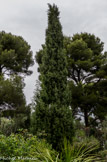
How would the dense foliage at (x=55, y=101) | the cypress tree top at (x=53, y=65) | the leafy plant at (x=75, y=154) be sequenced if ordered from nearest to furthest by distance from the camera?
the leafy plant at (x=75, y=154)
the dense foliage at (x=55, y=101)
the cypress tree top at (x=53, y=65)

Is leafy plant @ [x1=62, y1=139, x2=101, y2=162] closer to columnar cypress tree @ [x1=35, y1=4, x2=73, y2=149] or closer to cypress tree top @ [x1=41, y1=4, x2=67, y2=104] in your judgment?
columnar cypress tree @ [x1=35, y1=4, x2=73, y2=149]

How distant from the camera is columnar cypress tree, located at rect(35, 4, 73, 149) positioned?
252 inches

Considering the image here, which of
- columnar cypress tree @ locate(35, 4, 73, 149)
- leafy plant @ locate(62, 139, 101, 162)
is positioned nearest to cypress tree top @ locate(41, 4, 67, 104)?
columnar cypress tree @ locate(35, 4, 73, 149)

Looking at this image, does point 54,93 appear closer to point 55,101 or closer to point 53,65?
point 55,101

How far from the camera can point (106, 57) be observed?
1362 centimetres

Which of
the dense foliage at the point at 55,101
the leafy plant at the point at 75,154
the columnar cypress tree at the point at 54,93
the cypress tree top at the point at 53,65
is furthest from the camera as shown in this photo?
the cypress tree top at the point at 53,65

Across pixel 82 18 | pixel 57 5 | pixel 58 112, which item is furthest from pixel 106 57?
pixel 58 112

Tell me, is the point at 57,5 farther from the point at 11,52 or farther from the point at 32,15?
the point at 11,52

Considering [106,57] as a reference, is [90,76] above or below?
below

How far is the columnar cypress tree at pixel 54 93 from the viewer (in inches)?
252

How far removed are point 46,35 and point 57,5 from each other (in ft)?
5.62

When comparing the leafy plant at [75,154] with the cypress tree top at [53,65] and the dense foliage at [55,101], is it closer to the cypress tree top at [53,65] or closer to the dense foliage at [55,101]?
the dense foliage at [55,101]

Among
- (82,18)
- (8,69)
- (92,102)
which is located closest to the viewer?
(82,18)

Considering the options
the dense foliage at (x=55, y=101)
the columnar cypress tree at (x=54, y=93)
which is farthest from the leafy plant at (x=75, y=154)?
the columnar cypress tree at (x=54, y=93)
